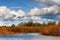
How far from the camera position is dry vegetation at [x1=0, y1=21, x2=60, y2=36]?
1339mm

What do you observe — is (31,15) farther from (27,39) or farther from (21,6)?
(27,39)

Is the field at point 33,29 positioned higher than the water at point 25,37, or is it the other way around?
the field at point 33,29

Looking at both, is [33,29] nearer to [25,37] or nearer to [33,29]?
[33,29]

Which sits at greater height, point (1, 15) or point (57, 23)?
point (1, 15)

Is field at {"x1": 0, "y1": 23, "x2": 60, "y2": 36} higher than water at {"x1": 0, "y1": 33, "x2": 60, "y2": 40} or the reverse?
higher

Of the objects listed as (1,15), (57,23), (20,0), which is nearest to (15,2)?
(20,0)

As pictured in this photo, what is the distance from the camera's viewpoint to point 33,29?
53.2 inches

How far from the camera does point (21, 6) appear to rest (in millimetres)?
1384

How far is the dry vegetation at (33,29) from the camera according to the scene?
1.34 m

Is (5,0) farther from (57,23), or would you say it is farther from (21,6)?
(57,23)

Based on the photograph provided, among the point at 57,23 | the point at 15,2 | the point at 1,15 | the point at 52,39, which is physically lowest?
the point at 52,39

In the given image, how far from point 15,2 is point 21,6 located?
3.1 inches

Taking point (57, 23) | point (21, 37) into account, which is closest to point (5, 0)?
point (21, 37)

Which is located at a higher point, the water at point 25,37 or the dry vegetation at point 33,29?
the dry vegetation at point 33,29
